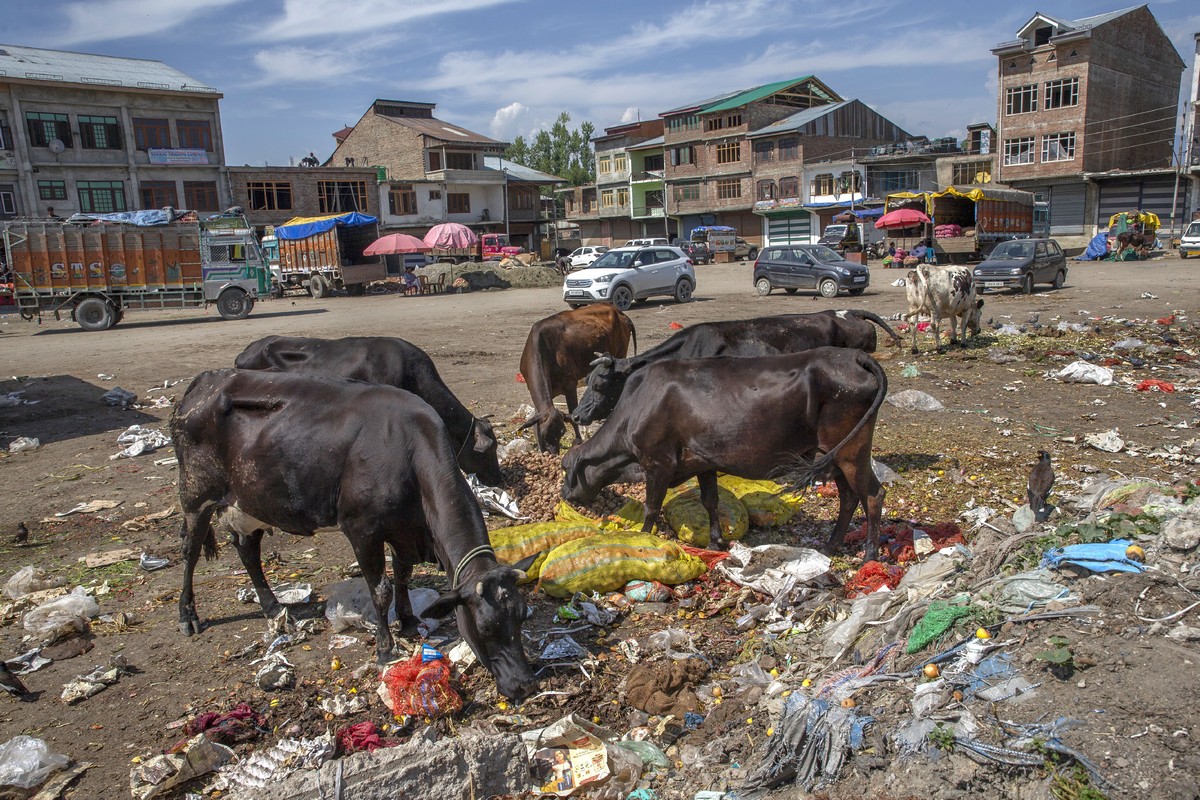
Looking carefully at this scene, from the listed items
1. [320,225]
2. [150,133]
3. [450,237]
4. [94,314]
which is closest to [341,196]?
[150,133]

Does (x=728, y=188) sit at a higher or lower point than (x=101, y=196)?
higher

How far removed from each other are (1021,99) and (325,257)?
40974 mm

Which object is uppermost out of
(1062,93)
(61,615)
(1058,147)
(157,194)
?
(1062,93)

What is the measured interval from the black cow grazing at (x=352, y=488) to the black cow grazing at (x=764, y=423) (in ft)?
7.05

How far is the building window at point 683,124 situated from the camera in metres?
66.4

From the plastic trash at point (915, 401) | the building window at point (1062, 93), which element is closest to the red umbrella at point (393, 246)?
the plastic trash at point (915, 401)

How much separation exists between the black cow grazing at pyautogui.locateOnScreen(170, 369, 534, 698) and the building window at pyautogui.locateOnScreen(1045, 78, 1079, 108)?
53.5 m

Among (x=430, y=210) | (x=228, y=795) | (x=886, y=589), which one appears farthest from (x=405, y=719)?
(x=430, y=210)

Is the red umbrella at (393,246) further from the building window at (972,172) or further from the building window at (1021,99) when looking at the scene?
the building window at (1021,99)

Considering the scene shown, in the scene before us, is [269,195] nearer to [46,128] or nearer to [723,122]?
[46,128]

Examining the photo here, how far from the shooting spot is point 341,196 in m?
49.4

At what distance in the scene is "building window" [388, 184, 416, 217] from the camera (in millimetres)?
51844

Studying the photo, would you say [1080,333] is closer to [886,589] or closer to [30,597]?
[886,589]

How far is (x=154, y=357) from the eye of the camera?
59.7ft
